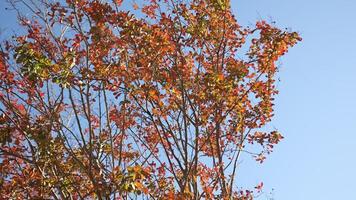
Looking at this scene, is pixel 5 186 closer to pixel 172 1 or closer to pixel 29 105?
pixel 29 105

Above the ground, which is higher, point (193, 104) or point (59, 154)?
point (193, 104)

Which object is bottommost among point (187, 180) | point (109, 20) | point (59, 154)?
point (187, 180)

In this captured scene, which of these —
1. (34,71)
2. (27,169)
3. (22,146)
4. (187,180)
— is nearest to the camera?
(34,71)

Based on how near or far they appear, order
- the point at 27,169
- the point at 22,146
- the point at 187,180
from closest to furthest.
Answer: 1. the point at 187,180
2. the point at 22,146
3. the point at 27,169

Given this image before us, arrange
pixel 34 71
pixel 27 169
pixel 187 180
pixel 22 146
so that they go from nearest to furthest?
pixel 34 71 < pixel 187 180 < pixel 22 146 < pixel 27 169

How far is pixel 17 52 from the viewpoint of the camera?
23.0 ft

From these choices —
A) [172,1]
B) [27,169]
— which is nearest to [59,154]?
[27,169]

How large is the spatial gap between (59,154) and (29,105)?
1308 millimetres

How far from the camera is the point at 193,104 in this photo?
9414mm

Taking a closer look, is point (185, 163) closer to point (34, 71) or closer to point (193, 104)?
point (193, 104)

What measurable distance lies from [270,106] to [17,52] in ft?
20.7

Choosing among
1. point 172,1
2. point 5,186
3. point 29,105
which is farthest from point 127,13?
point 5,186

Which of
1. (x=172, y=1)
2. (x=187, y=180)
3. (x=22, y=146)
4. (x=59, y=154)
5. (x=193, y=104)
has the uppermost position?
(x=172, y=1)

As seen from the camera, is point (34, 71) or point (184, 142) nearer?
point (34, 71)
